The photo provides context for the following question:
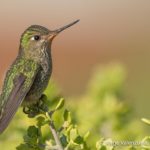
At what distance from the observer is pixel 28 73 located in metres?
5.31

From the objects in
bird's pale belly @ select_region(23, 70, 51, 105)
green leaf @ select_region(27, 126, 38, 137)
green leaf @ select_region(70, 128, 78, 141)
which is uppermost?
green leaf @ select_region(70, 128, 78, 141)

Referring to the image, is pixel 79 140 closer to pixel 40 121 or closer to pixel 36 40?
pixel 40 121

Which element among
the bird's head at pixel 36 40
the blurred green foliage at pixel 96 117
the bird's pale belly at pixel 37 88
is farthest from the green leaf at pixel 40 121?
the bird's head at pixel 36 40

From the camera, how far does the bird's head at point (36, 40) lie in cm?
562

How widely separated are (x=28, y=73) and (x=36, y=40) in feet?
1.61

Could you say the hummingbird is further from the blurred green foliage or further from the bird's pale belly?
the blurred green foliage

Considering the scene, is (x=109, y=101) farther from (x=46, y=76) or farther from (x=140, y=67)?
(x=140, y=67)

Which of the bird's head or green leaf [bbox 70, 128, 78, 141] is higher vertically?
green leaf [bbox 70, 128, 78, 141]

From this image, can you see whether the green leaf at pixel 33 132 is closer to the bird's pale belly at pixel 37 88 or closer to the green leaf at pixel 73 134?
the green leaf at pixel 73 134

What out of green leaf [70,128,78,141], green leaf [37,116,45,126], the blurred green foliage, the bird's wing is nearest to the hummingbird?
the bird's wing

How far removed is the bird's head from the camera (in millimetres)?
5625

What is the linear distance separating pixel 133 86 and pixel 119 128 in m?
10.9

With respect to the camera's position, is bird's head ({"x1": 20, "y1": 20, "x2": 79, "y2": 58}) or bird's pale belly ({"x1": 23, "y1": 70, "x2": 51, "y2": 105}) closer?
bird's pale belly ({"x1": 23, "y1": 70, "x2": 51, "y2": 105})

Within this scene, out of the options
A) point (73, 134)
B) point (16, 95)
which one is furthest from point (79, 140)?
point (16, 95)
